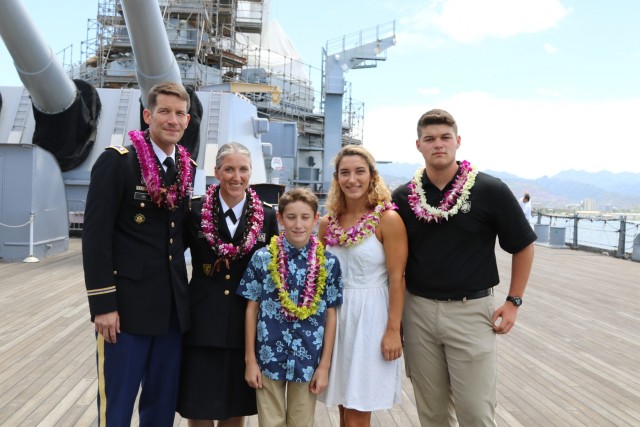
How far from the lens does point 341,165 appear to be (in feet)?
7.83

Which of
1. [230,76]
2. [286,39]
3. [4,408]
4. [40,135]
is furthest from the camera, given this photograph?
[286,39]

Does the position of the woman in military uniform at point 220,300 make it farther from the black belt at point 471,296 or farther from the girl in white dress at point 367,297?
the black belt at point 471,296

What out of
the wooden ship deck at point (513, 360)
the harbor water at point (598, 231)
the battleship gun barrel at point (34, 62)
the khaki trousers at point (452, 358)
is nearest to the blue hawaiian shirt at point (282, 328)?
the khaki trousers at point (452, 358)

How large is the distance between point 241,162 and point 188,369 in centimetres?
96

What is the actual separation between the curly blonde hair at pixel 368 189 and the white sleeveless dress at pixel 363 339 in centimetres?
19

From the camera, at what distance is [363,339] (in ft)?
7.63

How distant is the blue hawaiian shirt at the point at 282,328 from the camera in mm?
2254

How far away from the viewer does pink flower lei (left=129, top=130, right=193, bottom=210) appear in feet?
7.21

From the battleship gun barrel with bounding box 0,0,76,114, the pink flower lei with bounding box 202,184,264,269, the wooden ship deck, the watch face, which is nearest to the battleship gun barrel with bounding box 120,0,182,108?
the battleship gun barrel with bounding box 0,0,76,114

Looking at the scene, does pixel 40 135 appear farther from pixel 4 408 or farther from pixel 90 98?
pixel 4 408

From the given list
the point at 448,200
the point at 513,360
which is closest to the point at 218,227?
the point at 448,200

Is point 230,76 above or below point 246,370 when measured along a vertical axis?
above

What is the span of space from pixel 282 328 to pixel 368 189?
29.2 inches

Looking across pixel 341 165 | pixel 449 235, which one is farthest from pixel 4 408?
pixel 449 235
